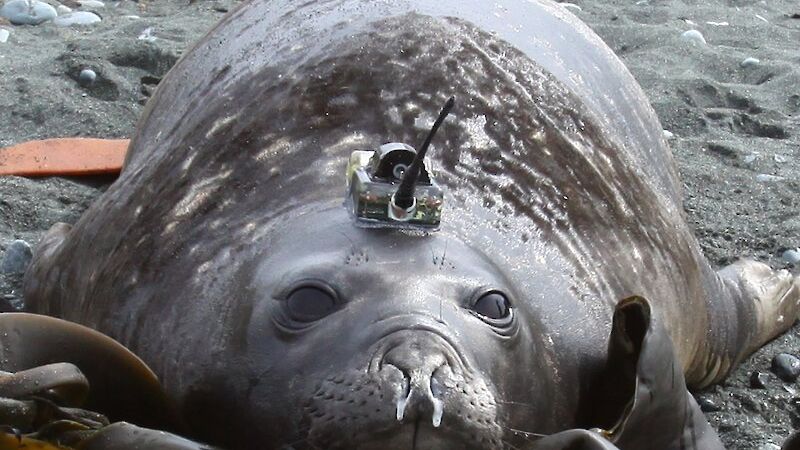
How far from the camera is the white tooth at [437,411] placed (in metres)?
2.40

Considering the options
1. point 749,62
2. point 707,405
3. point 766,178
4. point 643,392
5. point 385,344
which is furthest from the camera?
point 749,62

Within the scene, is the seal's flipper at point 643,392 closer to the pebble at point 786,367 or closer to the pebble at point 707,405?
the pebble at point 707,405

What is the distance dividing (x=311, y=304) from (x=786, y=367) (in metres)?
1.94

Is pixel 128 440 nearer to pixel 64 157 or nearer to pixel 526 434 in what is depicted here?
pixel 526 434

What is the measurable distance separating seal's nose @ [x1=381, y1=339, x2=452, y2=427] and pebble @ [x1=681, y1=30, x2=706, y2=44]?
519cm

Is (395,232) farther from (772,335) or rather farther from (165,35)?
(165,35)

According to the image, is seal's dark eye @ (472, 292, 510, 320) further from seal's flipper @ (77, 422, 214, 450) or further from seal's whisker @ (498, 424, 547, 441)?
seal's flipper @ (77, 422, 214, 450)

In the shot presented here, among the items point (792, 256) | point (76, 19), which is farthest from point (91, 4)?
point (792, 256)

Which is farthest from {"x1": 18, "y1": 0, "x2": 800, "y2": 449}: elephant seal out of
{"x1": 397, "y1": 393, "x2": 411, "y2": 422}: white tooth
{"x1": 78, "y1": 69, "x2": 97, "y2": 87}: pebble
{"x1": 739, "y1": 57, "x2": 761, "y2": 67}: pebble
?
{"x1": 739, "y1": 57, "x2": 761, "y2": 67}: pebble

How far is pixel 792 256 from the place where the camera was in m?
4.94

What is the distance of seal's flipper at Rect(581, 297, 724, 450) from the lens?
9.33ft

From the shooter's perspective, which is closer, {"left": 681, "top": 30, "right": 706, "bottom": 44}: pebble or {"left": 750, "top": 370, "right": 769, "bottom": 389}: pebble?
{"left": 750, "top": 370, "right": 769, "bottom": 389}: pebble

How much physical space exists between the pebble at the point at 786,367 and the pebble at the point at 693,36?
3381 millimetres

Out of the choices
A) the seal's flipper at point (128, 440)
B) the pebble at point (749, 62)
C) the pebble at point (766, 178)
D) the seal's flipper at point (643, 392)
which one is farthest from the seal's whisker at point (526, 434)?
the pebble at point (749, 62)
